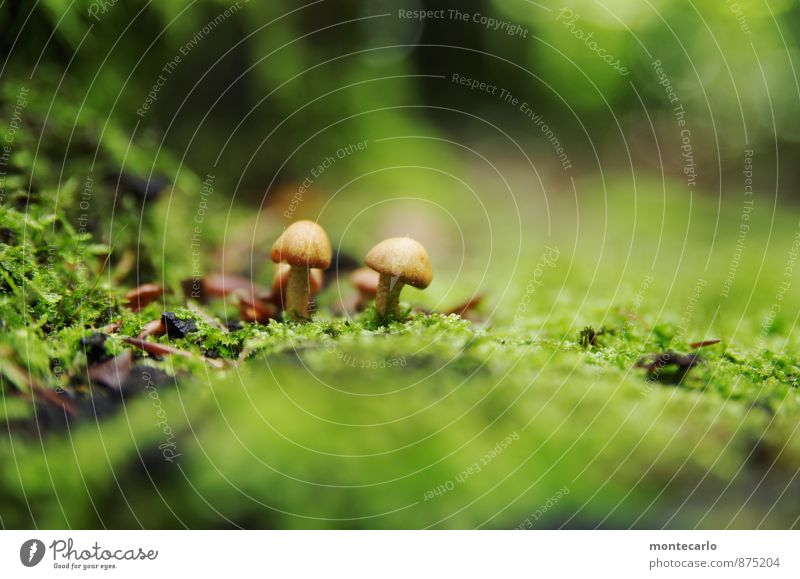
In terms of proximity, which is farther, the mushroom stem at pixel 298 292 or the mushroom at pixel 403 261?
the mushroom stem at pixel 298 292

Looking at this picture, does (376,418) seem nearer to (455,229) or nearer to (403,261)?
(403,261)

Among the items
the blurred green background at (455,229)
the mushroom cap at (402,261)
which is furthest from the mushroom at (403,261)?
the blurred green background at (455,229)

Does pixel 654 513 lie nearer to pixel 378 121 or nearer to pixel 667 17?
pixel 378 121

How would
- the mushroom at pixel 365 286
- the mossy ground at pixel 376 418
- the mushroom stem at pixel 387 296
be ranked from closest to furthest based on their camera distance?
the mossy ground at pixel 376 418 → the mushroom stem at pixel 387 296 → the mushroom at pixel 365 286

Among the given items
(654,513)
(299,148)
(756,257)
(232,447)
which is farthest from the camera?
(299,148)
